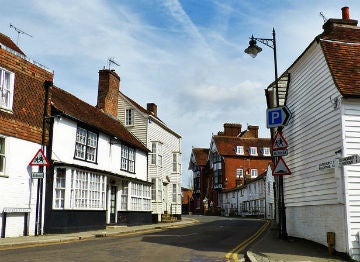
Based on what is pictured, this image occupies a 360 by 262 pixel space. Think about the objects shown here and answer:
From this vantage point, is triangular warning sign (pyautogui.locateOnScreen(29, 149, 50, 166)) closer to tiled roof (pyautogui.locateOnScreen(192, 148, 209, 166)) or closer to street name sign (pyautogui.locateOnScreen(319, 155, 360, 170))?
street name sign (pyautogui.locateOnScreen(319, 155, 360, 170))

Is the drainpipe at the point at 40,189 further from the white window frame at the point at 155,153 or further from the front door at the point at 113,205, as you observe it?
the white window frame at the point at 155,153

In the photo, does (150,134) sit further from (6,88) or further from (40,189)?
(6,88)

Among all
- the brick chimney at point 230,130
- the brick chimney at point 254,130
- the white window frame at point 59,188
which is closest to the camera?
the white window frame at point 59,188

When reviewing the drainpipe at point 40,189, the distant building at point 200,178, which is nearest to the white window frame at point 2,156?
the drainpipe at point 40,189

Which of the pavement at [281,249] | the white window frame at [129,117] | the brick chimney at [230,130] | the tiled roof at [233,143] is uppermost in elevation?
the brick chimney at [230,130]

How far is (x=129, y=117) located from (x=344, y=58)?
76.5 feet

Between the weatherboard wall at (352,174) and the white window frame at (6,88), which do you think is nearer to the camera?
the weatherboard wall at (352,174)

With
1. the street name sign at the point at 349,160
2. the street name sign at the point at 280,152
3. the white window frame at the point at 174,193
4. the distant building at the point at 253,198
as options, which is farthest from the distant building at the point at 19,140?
the distant building at the point at 253,198

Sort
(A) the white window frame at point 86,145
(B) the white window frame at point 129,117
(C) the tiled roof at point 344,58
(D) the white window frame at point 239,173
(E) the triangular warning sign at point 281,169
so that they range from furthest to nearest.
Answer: (D) the white window frame at point 239,173
(B) the white window frame at point 129,117
(A) the white window frame at point 86,145
(E) the triangular warning sign at point 281,169
(C) the tiled roof at point 344,58

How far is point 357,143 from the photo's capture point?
12.1 meters

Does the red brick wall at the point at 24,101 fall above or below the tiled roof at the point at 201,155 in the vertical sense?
below

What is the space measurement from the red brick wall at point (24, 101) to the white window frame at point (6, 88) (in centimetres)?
18

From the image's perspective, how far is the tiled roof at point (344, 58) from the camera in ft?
41.1

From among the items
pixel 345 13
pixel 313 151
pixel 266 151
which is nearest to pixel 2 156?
pixel 313 151
